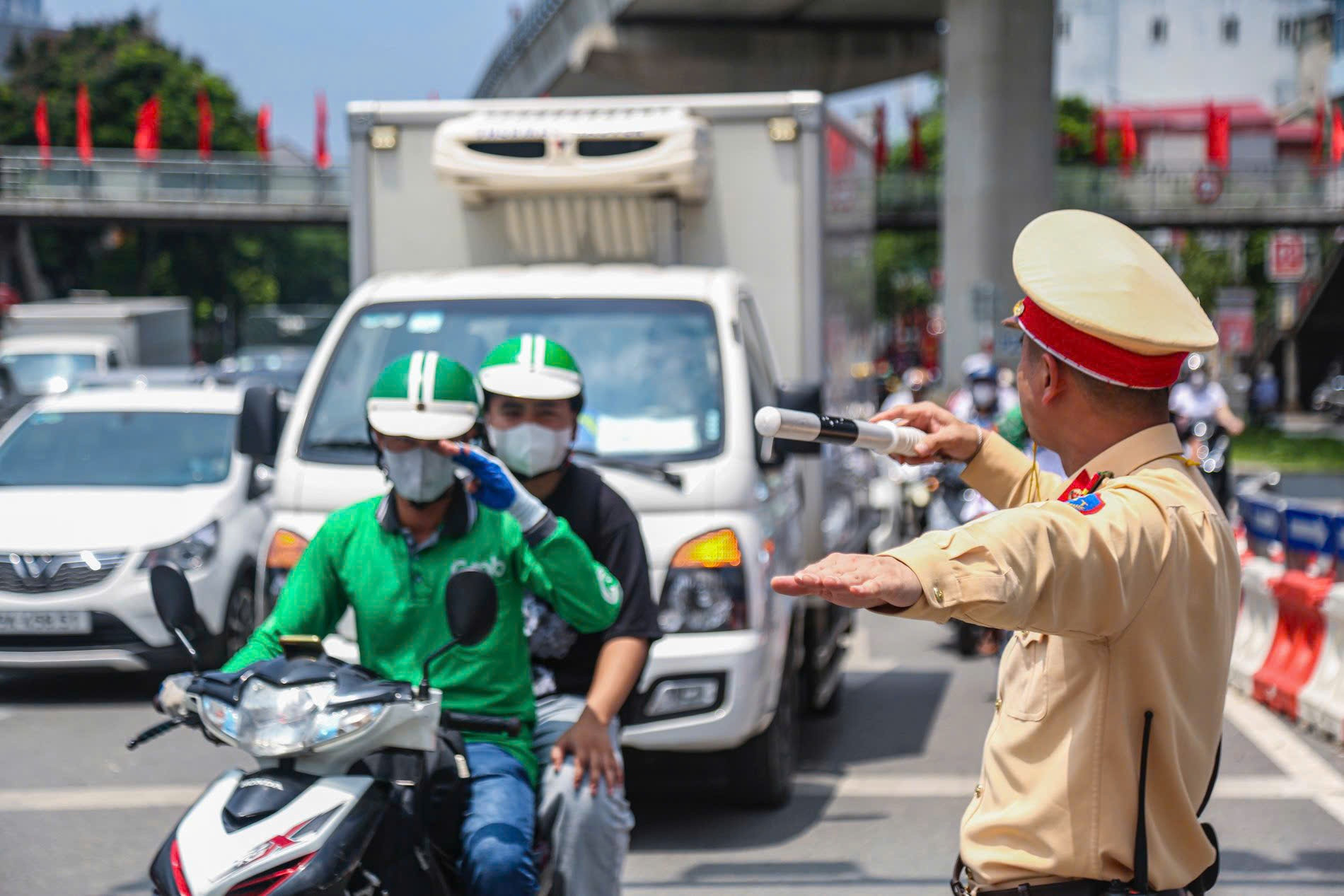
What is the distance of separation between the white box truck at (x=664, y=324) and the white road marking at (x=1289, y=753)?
77.8 inches

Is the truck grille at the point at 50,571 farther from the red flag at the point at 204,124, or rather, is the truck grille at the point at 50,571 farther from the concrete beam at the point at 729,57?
the red flag at the point at 204,124

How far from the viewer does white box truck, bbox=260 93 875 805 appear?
6.51 m

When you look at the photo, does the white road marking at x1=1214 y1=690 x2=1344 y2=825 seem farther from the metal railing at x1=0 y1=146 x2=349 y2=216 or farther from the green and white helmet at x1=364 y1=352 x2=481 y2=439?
the metal railing at x1=0 y1=146 x2=349 y2=216

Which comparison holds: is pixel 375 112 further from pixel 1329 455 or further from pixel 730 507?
pixel 1329 455

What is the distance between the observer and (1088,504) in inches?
90.6

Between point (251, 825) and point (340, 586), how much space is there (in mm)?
818

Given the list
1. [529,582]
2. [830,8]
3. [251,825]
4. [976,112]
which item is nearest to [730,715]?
[529,582]

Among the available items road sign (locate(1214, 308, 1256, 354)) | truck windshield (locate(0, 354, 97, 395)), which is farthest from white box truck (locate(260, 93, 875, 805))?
road sign (locate(1214, 308, 1256, 354))

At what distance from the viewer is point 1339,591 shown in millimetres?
8664

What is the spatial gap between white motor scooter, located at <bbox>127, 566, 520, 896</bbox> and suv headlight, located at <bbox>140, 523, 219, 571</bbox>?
608cm

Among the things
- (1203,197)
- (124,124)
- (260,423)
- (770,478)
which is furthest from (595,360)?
(124,124)

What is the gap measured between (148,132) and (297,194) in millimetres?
12042

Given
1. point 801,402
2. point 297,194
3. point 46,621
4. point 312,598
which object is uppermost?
point 297,194

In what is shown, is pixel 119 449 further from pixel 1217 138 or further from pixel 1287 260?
pixel 1217 138
